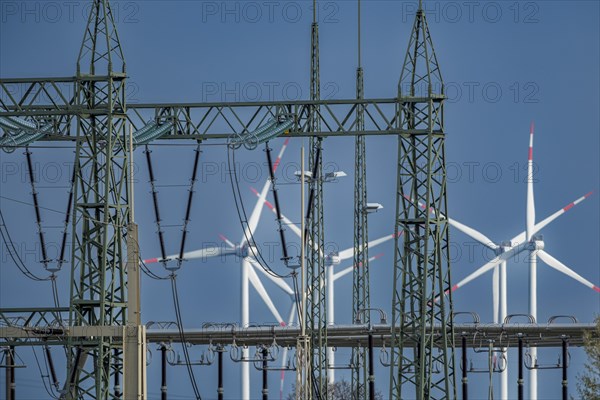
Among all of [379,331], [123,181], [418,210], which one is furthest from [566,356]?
[123,181]

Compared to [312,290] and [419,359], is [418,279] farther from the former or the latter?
[312,290]

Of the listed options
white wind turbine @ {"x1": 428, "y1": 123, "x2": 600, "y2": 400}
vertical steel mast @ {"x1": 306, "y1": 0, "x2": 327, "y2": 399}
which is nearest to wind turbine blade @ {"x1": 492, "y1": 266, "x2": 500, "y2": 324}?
white wind turbine @ {"x1": 428, "y1": 123, "x2": 600, "y2": 400}

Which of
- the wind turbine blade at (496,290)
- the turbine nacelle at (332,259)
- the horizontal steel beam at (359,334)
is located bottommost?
the horizontal steel beam at (359,334)

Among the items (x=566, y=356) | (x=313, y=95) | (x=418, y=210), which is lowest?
(x=566, y=356)

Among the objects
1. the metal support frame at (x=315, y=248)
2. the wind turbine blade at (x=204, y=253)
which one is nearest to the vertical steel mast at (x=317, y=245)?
the metal support frame at (x=315, y=248)

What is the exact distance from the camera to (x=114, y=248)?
63.2 m

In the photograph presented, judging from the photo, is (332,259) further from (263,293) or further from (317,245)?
(317,245)

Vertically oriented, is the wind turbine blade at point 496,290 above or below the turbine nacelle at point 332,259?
below

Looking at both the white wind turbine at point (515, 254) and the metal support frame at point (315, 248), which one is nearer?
the metal support frame at point (315, 248)

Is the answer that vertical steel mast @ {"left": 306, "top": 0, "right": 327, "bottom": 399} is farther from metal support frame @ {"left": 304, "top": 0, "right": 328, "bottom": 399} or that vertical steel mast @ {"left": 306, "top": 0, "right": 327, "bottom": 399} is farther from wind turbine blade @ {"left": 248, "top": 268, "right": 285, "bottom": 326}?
wind turbine blade @ {"left": 248, "top": 268, "right": 285, "bottom": 326}

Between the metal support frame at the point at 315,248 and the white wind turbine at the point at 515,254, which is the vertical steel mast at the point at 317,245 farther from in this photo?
the white wind turbine at the point at 515,254

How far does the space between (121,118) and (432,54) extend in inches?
435

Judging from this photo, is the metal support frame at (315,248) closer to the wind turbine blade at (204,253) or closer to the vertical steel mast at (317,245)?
the vertical steel mast at (317,245)

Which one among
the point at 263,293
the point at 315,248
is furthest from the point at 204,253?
the point at 315,248
